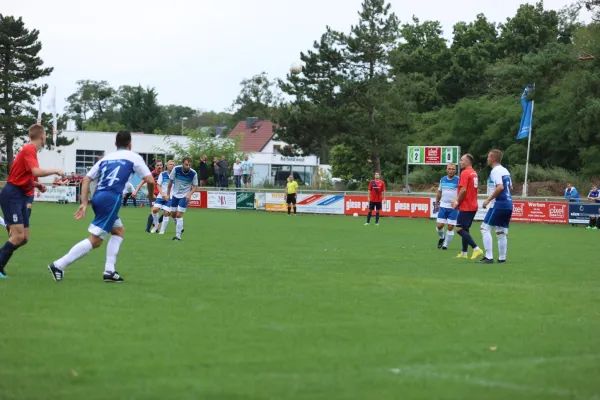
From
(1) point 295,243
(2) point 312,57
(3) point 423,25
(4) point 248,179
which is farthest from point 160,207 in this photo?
(3) point 423,25

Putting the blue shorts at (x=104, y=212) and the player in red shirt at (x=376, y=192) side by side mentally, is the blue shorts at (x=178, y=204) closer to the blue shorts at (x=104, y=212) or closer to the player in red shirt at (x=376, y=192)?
the blue shorts at (x=104, y=212)

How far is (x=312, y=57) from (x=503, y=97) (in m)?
18.6

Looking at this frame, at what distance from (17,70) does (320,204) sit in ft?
106

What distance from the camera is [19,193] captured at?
437 inches

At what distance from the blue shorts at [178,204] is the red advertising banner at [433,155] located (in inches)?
1068

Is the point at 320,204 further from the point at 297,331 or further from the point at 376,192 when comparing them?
the point at 297,331

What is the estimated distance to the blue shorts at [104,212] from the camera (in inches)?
408

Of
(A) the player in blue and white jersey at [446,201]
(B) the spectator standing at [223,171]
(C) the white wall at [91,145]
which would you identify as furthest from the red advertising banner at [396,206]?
(C) the white wall at [91,145]

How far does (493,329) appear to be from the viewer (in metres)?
7.59

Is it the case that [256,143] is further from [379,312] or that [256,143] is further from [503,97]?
[379,312]

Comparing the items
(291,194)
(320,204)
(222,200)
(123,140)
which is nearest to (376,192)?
(291,194)

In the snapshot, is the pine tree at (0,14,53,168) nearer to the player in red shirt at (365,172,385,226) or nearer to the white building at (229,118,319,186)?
the white building at (229,118,319,186)

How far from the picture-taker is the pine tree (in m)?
62.4

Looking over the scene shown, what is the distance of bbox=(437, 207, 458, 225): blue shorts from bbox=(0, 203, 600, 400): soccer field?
489 cm
